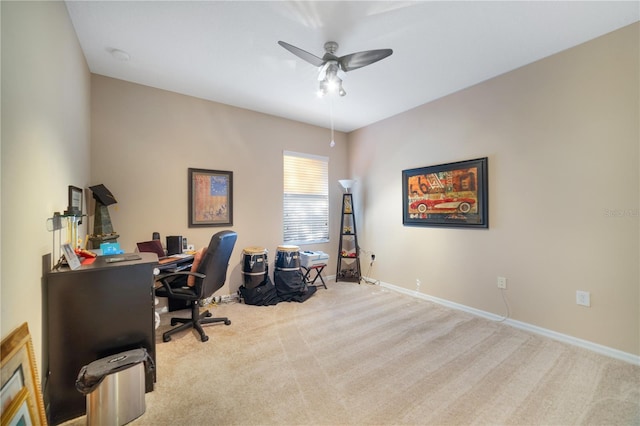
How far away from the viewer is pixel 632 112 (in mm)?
2104

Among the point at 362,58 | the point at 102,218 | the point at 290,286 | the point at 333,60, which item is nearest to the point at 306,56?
the point at 333,60

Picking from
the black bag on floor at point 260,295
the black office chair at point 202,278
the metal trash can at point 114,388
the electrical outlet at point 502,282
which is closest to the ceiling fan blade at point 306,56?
the black office chair at point 202,278

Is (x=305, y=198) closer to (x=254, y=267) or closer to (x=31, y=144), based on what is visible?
(x=254, y=267)

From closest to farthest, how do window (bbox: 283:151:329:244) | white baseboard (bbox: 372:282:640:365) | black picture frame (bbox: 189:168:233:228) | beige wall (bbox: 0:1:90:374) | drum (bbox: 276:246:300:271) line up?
1. beige wall (bbox: 0:1:90:374)
2. white baseboard (bbox: 372:282:640:365)
3. black picture frame (bbox: 189:168:233:228)
4. drum (bbox: 276:246:300:271)
5. window (bbox: 283:151:329:244)

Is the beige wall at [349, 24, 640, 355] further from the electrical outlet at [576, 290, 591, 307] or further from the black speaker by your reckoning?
the black speaker

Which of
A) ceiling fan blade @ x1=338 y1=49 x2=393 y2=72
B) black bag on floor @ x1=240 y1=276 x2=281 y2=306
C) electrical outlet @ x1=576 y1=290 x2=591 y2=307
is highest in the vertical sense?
ceiling fan blade @ x1=338 y1=49 x2=393 y2=72

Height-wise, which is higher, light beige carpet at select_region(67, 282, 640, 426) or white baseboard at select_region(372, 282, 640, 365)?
white baseboard at select_region(372, 282, 640, 365)

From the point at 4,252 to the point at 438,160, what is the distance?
3859 millimetres

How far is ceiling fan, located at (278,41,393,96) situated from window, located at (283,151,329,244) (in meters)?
1.95

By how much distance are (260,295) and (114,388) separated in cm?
204

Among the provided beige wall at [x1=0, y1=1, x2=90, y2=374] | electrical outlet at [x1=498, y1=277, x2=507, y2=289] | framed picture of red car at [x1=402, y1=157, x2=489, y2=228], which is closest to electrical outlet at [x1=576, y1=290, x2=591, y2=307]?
electrical outlet at [x1=498, y1=277, x2=507, y2=289]

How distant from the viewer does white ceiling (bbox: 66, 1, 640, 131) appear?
194 cm

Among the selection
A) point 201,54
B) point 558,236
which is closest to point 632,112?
point 558,236

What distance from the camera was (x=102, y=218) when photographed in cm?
273
